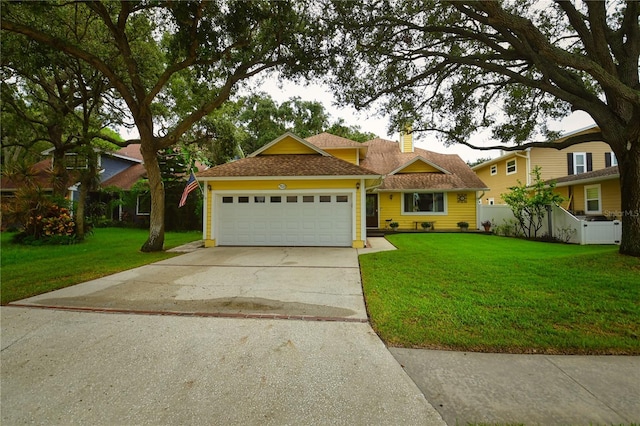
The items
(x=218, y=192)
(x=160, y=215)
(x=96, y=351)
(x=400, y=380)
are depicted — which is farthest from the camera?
(x=218, y=192)

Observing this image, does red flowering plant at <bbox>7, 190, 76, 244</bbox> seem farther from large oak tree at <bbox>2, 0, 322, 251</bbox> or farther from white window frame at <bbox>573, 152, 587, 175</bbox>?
white window frame at <bbox>573, 152, 587, 175</bbox>

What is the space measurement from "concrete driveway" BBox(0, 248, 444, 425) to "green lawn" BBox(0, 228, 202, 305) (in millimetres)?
873

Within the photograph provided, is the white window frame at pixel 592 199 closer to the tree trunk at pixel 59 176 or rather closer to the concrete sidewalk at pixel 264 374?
the concrete sidewalk at pixel 264 374

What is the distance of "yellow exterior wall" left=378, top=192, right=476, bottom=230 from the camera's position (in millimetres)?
15875

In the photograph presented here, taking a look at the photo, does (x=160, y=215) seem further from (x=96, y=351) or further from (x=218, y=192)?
(x=96, y=351)

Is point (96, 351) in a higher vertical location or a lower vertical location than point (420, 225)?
lower

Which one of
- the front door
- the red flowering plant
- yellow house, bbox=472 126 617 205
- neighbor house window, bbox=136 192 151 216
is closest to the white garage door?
the front door

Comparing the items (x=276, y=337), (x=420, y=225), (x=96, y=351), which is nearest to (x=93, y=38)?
(x=96, y=351)

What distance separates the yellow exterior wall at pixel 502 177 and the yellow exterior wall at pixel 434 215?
3.18 m

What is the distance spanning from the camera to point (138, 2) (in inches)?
312

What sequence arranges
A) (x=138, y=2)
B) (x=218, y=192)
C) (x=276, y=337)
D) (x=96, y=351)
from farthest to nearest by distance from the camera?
(x=218, y=192) → (x=138, y=2) → (x=276, y=337) → (x=96, y=351)

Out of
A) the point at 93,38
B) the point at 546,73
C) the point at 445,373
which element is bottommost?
the point at 445,373

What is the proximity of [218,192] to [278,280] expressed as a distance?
259 inches

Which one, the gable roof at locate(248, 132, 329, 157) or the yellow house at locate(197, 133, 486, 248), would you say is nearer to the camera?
the yellow house at locate(197, 133, 486, 248)
